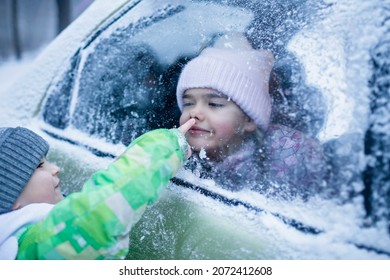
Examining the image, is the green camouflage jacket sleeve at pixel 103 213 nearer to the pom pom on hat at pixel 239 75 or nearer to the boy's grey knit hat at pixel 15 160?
the boy's grey knit hat at pixel 15 160

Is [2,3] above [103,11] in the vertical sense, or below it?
below

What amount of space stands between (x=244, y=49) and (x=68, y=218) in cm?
86

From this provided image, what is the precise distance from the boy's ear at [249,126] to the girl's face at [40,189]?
32.1 inches

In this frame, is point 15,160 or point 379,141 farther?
point 15,160

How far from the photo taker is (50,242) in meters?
1.10

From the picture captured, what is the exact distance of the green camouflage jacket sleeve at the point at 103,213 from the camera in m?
1.08

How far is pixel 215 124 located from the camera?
4.55 ft

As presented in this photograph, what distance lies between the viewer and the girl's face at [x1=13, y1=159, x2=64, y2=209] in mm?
1379

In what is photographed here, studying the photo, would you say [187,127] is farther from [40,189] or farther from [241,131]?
[40,189]

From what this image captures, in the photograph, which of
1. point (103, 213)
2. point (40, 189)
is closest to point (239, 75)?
point (103, 213)

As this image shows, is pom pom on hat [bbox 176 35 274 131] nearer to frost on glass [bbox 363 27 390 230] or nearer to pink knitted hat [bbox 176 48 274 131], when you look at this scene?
pink knitted hat [bbox 176 48 274 131]

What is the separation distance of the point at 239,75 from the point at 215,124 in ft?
0.69
